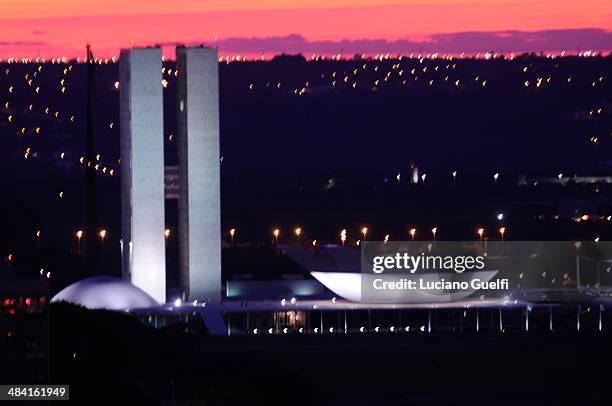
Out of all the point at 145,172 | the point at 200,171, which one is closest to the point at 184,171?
the point at 200,171

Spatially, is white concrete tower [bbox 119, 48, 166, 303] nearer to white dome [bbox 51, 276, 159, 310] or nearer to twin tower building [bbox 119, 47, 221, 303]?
twin tower building [bbox 119, 47, 221, 303]

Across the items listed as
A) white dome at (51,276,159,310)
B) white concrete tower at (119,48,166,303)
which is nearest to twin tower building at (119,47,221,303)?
white concrete tower at (119,48,166,303)

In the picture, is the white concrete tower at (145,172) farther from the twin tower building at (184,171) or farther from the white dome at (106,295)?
the white dome at (106,295)

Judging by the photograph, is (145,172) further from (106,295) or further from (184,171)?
(106,295)

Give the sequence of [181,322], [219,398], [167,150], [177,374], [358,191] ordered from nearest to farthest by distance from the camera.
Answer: [219,398], [177,374], [181,322], [358,191], [167,150]

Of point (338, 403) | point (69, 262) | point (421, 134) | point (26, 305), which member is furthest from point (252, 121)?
point (26, 305)

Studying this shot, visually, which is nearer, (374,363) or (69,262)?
(374,363)

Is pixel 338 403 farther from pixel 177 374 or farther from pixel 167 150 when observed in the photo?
pixel 167 150
